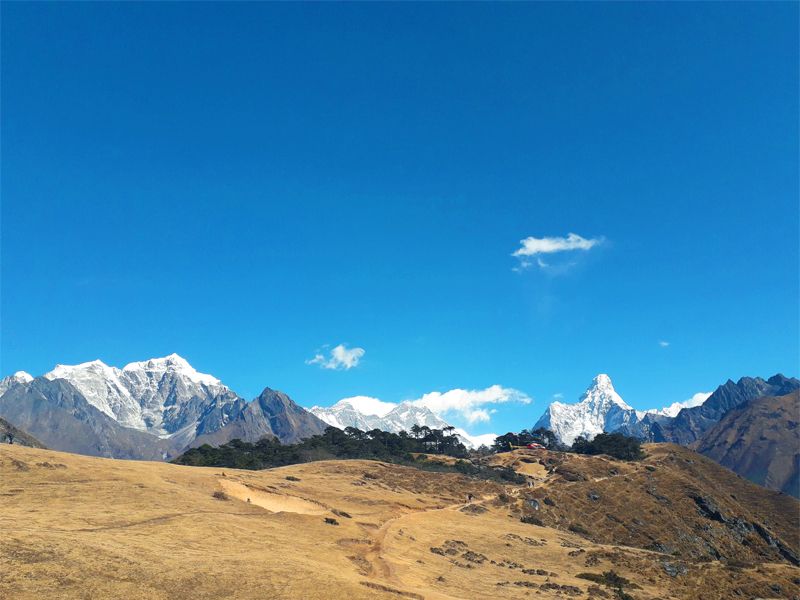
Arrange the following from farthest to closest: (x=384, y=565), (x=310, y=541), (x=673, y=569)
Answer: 1. (x=673, y=569)
2. (x=310, y=541)
3. (x=384, y=565)

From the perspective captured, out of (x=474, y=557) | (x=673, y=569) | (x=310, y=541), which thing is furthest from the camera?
(x=673, y=569)

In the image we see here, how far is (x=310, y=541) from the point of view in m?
44.4

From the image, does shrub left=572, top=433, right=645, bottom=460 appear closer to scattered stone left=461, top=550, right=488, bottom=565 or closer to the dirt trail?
the dirt trail

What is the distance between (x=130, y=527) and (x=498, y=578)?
2931 cm

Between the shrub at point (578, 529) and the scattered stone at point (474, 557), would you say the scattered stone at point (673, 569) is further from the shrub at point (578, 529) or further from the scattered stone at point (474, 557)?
the shrub at point (578, 529)

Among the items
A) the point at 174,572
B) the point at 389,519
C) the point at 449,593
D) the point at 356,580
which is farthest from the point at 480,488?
the point at 174,572

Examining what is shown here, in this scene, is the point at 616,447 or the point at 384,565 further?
the point at 616,447

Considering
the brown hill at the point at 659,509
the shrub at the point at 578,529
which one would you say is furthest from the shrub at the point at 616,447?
the shrub at the point at 578,529

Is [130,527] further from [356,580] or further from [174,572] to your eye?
[356,580]

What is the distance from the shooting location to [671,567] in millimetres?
55344

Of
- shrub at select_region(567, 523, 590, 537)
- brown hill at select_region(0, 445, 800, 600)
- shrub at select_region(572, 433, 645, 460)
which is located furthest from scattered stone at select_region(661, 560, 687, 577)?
shrub at select_region(572, 433, 645, 460)

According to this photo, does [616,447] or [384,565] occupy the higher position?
[616,447]

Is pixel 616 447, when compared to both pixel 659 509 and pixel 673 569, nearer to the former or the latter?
pixel 659 509

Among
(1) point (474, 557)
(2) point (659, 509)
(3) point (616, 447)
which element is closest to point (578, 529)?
(2) point (659, 509)
